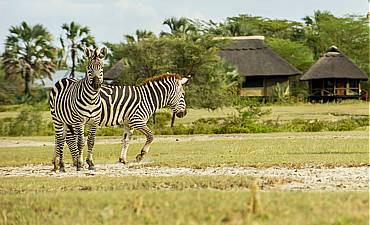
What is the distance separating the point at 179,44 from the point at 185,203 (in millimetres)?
33591

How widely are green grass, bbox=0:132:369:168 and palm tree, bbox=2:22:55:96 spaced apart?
42.4 meters

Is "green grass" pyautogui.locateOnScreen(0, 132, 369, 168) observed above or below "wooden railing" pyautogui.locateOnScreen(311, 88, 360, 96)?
below

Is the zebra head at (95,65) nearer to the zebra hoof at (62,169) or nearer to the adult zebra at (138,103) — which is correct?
the adult zebra at (138,103)

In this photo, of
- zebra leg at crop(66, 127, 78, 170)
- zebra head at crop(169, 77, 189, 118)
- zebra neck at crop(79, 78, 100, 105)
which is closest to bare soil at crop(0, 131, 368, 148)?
zebra head at crop(169, 77, 189, 118)

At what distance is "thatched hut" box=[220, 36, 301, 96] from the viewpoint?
6344 centimetres

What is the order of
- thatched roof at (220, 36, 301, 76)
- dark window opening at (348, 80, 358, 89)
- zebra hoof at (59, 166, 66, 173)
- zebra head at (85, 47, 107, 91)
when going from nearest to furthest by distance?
zebra head at (85, 47, 107, 91) → zebra hoof at (59, 166, 66, 173) → thatched roof at (220, 36, 301, 76) → dark window opening at (348, 80, 358, 89)

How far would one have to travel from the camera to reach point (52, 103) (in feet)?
57.7

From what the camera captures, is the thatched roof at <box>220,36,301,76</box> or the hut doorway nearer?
the thatched roof at <box>220,36,301,76</box>

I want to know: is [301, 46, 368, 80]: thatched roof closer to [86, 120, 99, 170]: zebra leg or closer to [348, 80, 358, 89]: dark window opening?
[348, 80, 358, 89]: dark window opening

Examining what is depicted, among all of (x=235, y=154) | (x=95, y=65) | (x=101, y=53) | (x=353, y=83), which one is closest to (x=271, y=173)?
(x=95, y=65)

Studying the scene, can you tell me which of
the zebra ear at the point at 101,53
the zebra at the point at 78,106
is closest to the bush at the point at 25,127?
the zebra at the point at 78,106

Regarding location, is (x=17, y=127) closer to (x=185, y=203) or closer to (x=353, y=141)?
(x=353, y=141)

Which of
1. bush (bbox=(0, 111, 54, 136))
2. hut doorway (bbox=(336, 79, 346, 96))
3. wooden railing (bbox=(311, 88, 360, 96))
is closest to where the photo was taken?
bush (bbox=(0, 111, 54, 136))

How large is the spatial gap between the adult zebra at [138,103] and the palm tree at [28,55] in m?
47.2
